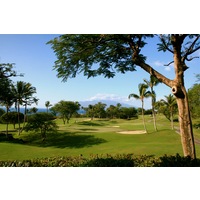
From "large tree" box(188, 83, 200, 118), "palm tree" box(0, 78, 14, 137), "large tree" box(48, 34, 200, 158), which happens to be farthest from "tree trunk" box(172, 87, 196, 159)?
"large tree" box(188, 83, 200, 118)

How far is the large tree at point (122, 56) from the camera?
16.0 ft

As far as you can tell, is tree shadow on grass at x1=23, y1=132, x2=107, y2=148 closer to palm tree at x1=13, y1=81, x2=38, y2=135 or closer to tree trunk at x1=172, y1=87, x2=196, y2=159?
palm tree at x1=13, y1=81, x2=38, y2=135

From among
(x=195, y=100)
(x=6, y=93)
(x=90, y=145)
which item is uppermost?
(x=6, y=93)

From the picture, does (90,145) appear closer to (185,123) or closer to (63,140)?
(63,140)

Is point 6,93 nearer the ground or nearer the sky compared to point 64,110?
nearer the sky

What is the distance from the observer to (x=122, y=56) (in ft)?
21.6

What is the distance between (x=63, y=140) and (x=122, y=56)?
759cm

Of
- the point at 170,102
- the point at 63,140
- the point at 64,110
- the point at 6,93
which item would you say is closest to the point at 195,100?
the point at 170,102

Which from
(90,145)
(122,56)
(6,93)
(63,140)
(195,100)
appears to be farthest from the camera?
(195,100)

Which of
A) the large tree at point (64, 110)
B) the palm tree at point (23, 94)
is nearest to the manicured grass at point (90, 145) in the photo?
the large tree at point (64, 110)
